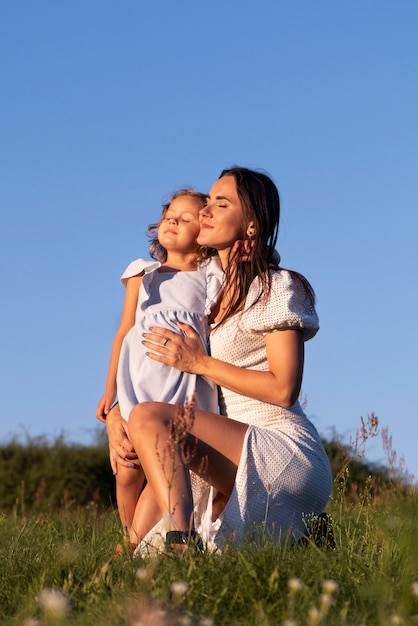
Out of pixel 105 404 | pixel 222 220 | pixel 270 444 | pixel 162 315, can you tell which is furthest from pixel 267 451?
pixel 222 220

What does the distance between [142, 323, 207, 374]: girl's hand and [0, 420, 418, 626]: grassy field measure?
3.24ft

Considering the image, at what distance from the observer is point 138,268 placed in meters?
5.00

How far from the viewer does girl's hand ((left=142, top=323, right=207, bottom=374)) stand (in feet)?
14.4

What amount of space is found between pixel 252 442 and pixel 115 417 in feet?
2.72

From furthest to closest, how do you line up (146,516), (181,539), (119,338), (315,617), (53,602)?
1. (119,338)
2. (146,516)
3. (181,539)
4. (53,602)
5. (315,617)

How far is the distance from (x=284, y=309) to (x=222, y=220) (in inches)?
25.2

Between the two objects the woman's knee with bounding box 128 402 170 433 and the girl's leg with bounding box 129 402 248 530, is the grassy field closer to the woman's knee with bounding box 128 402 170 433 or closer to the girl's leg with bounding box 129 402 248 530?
the girl's leg with bounding box 129 402 248 530

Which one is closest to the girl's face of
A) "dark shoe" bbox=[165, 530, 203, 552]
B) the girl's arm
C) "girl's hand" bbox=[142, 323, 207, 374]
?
the girl's arm

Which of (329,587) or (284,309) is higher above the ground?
(284,309)

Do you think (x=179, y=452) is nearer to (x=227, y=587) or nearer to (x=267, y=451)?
(x=267, y=451)

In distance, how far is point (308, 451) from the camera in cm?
Result: 433

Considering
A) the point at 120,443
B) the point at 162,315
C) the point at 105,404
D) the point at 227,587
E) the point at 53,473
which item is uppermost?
the point at 162,315

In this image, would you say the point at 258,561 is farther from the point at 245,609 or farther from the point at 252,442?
the point at 252,442

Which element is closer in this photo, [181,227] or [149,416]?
[149,416]
